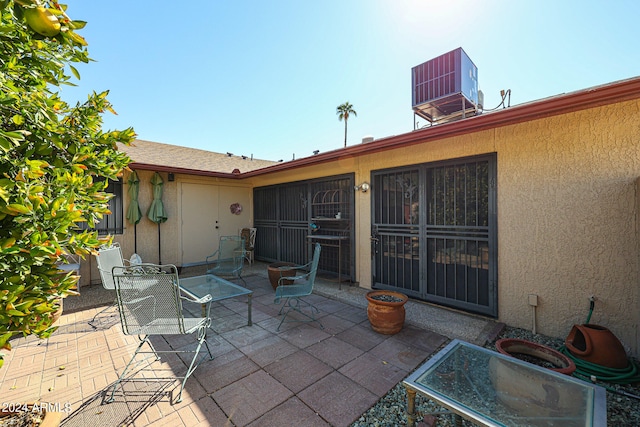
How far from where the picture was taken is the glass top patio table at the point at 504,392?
4.81 ft

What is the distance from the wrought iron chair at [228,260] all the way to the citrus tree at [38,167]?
13.6ft

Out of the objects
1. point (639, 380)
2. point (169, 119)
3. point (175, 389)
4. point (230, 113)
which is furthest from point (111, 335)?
point (230, 113)

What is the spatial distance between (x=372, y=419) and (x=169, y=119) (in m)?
8.68

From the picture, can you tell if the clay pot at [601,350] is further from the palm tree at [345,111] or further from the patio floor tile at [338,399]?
the palm tree at [345,111]

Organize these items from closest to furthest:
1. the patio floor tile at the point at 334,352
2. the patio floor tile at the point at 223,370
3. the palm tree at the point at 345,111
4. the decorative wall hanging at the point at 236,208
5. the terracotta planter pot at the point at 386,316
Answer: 1. the patio floor tile at the point at 223,370
2. the patio floor tile at the point at 334,352
3. the terracotta planter pot at the point at 386,316
4. the decorative wall hanging at the point at 236,208
5. the palm tree at the point at 345,111

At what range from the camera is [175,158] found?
25.8 feet

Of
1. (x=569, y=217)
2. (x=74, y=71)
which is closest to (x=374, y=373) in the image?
(x=569, y=217)

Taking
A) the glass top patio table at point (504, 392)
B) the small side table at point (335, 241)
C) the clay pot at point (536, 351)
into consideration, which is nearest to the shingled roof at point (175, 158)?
the small side table at point (335, 241)

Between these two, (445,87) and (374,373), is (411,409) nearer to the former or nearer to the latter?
(374,373)

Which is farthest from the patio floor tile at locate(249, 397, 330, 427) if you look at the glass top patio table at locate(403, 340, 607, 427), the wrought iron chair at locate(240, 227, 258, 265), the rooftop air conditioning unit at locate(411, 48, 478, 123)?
the rooftop air conditioning unit at locate(411, 48, 478, 123)

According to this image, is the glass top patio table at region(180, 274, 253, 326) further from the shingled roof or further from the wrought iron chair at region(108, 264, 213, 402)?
the shingled roof

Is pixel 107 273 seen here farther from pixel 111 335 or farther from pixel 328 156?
pixel 328 156

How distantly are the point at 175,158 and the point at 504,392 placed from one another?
8838 mm

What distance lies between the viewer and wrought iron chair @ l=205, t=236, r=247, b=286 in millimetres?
5387
